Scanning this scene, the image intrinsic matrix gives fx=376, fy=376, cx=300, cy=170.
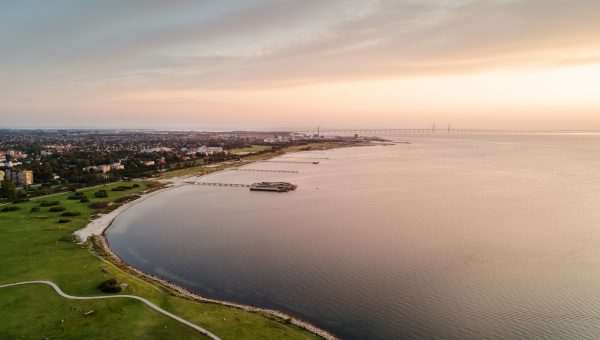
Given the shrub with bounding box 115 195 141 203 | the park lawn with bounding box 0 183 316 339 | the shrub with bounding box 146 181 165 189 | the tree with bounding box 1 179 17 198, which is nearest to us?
the park lawn with bounding box 0 183 316 339

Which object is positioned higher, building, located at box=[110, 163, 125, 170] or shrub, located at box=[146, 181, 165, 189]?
building, located at box=[110, 163, 125, 170]

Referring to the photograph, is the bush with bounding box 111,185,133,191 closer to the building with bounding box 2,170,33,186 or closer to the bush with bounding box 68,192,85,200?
the bush with bounding box 68,192,85,200

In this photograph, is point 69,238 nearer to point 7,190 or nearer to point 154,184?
point 7,190

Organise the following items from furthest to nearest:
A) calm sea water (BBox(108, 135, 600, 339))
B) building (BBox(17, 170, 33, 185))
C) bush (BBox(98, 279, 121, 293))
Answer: building (BBox(17, 170, 33, 185)), bush (BBox(98, 279, 121, 293)), calm sea water (BBox(108, 135, 600, 339))

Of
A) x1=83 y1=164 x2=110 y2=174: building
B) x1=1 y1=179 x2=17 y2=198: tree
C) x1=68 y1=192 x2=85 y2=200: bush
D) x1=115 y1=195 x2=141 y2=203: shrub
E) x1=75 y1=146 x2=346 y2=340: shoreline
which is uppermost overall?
x1=83 y1=164 x2=110 y2=174: building

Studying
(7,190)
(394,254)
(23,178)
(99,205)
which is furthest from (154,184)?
(394,254)

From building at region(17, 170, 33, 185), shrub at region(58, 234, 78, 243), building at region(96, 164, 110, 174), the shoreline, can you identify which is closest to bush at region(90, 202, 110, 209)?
the shoreline

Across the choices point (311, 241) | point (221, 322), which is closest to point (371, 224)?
point (311, 241)
